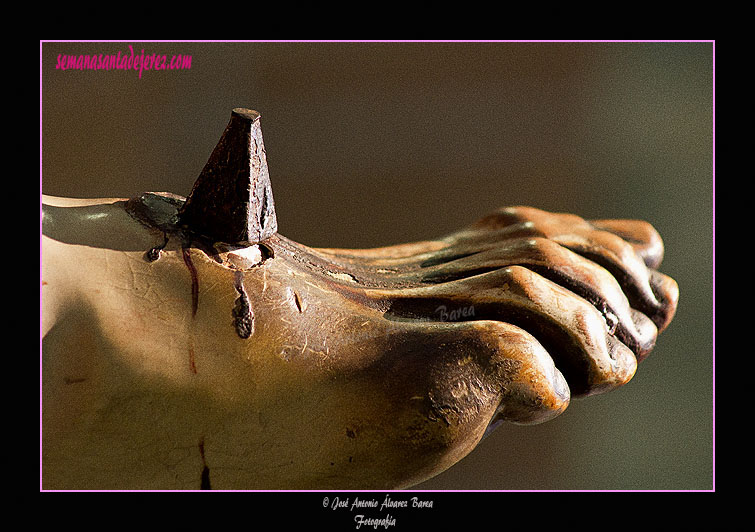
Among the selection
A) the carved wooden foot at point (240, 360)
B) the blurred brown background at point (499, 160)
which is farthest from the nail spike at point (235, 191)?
the blurred brown background at point (499, 160)

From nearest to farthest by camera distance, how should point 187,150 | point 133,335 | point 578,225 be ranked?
point 133,335 < point 578,225 < point 187,150

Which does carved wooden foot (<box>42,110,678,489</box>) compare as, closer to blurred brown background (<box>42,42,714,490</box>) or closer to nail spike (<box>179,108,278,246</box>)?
nail spike (<box>179,108,278,246</box>)

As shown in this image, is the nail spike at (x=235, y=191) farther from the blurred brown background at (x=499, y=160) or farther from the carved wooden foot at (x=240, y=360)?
the blurred brown background at (x=499, y=160)

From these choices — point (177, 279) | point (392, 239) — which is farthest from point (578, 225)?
point (392, 239)

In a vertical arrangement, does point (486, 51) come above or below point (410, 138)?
above

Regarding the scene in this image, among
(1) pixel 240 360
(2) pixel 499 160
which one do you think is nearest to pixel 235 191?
(1) pixel 240 360

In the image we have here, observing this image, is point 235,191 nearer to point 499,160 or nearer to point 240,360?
point 240,360

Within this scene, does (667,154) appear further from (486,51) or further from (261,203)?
(261,203)

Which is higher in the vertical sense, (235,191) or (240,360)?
(235,191)

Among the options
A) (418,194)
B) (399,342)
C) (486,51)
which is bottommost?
(399,342)
